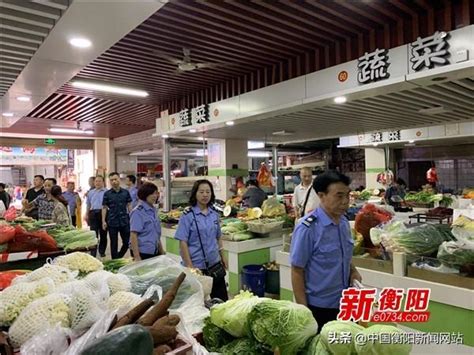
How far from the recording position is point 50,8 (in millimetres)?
2410

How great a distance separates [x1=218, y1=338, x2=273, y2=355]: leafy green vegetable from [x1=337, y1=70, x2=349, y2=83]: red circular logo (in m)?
3.11

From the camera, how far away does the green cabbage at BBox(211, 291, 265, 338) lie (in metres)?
1.19

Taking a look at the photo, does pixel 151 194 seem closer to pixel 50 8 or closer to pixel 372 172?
pixel 50 8

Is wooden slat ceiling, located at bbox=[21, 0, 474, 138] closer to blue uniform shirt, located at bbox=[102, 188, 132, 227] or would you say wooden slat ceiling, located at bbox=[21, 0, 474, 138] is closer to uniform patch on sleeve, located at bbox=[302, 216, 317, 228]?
blue uniform shirt, located at bbox=[102, 188, 132, 227]

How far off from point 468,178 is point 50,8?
38.5 ft

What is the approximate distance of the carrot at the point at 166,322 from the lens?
1.04m

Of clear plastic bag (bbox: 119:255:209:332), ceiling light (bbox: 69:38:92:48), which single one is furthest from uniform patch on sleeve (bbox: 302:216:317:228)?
ceiling light (bbox: 69:38:92:48)

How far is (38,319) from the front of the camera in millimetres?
1105

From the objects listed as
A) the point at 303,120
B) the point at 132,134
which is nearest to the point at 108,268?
the point at 303,120

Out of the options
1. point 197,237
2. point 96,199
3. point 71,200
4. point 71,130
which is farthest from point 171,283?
point 71,130

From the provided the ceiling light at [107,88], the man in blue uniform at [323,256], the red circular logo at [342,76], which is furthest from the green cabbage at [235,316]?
the ceiling light at [107,88]

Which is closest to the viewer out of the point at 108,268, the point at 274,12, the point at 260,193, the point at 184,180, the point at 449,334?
the point at 108,268

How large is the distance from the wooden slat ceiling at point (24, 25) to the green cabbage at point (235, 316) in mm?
2187

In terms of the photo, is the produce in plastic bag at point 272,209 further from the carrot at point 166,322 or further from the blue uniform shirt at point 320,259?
the carrot at point 166,322
